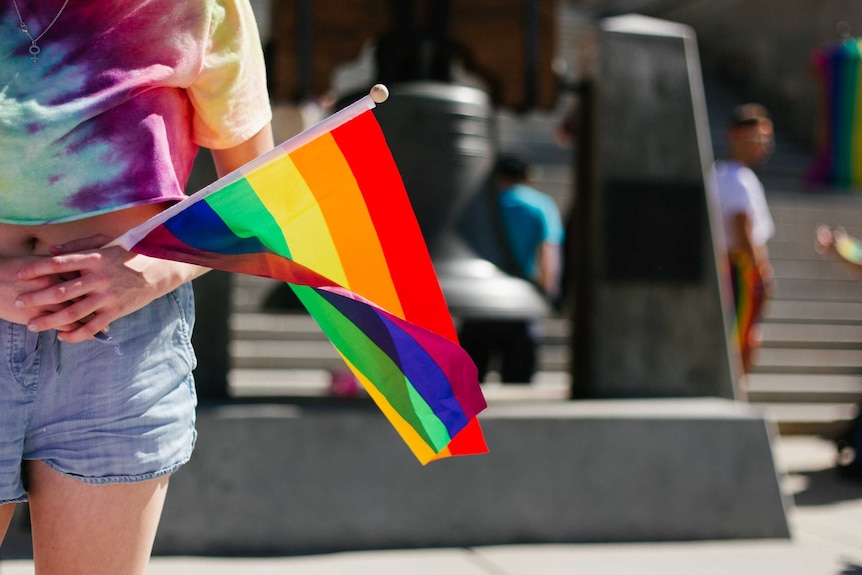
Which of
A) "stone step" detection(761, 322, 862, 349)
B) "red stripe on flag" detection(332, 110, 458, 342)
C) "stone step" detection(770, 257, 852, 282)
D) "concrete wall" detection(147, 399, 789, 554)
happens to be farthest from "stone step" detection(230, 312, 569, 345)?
"red stripe on flag" detection(332, 110, 458, 342)

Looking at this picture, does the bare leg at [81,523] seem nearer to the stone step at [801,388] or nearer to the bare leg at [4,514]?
the bare leg at [4,514]

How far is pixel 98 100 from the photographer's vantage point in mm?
1521

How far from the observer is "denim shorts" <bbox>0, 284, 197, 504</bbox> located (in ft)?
4.99

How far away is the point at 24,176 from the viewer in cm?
150

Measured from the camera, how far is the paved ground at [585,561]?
145 inches

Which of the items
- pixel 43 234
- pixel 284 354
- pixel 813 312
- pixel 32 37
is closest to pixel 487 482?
pixel 43 234

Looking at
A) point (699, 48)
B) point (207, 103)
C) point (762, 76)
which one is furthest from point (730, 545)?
point (699, 48)

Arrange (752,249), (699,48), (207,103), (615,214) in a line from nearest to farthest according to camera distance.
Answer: (207,103), (615,214), (752,249), (699,48)

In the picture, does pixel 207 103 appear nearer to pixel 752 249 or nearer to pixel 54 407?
pixel 54 407

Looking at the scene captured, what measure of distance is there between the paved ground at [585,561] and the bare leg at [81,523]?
2.12 m

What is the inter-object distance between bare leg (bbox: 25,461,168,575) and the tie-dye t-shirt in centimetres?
39

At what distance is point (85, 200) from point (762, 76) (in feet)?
57.6

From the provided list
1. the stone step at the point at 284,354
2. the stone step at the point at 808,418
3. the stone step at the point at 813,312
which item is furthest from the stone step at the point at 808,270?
the stone step at the point at 284,354

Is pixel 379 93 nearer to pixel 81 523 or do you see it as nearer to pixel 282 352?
pixel 81 523
